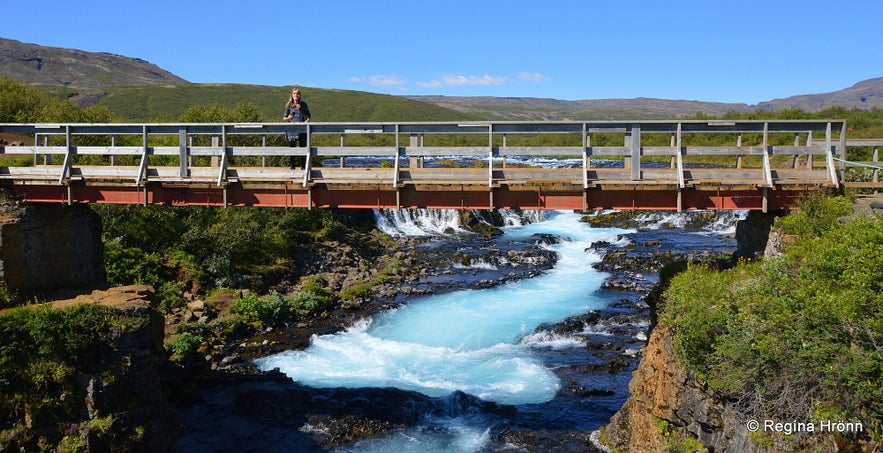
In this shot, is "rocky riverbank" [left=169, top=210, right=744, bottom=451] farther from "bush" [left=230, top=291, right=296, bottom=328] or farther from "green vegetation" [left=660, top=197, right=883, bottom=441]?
"green vegetation" [left=660, top=197, right=883, bottom=441]

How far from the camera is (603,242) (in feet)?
145

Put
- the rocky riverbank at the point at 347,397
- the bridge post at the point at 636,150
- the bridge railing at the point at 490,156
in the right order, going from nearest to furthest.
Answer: the bridge railing at the point at 490,156 → the bridge post at the point at 636,150 → the rocky riverbank at the point at 347,397

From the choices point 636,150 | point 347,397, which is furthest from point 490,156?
point 347,397

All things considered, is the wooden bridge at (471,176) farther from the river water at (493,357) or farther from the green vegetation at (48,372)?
the river water at (493,357)

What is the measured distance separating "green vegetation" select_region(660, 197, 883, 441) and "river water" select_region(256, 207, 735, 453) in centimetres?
669

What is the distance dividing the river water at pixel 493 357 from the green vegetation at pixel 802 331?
263 inches

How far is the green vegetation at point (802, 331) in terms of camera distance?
10.9m

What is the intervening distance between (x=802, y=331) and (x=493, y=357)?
47.3 ft

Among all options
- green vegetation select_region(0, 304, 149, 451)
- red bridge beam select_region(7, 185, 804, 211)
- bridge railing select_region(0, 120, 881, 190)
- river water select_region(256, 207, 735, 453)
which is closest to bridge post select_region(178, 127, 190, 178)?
bridge railing select_region(0, 120, 881, 190)

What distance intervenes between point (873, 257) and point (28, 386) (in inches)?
695

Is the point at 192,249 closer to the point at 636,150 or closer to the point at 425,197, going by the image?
the point at 425,197

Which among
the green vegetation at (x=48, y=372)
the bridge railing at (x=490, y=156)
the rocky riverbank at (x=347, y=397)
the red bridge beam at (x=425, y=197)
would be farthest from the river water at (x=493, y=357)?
the bridge railing at (x=490, y=156)

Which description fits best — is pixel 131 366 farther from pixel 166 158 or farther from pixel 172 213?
pixel 166 158

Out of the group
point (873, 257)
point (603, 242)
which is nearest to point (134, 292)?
point (873, 257)
